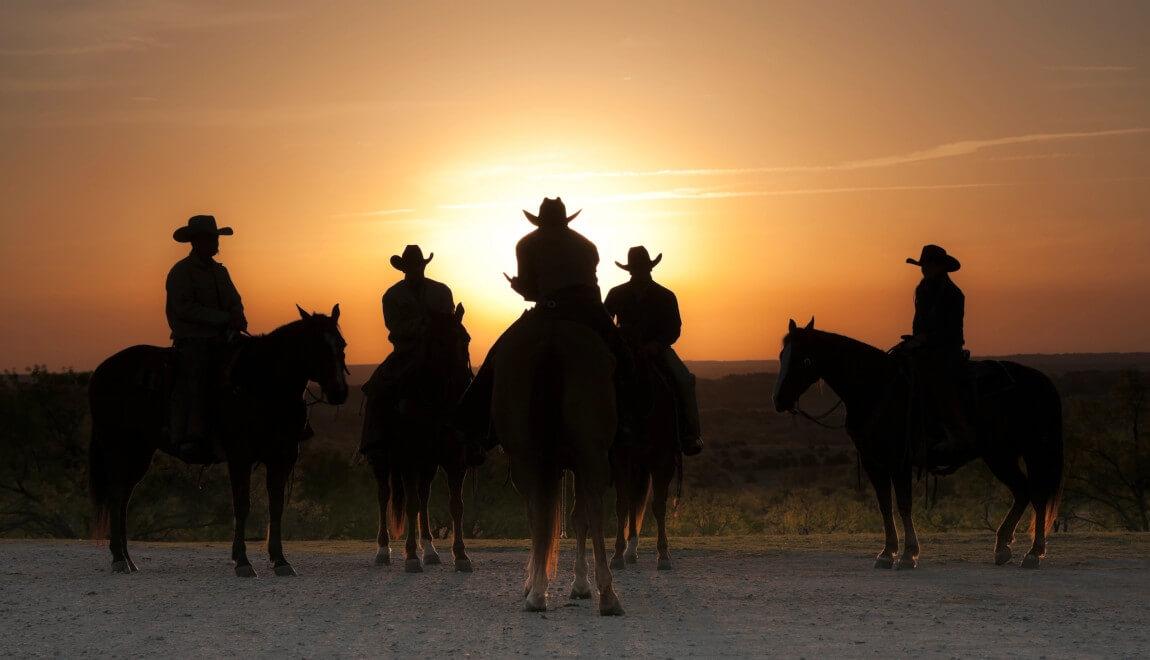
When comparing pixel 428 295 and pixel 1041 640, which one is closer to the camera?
pixel 1041 640

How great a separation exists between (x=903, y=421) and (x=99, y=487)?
905 centimetres

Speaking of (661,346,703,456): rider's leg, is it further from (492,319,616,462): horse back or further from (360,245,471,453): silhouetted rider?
(492,319,616,462): horse back

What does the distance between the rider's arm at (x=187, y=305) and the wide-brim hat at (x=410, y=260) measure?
1.98 m

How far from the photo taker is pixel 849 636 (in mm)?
8836

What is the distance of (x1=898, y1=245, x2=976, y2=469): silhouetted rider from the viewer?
14.0 m

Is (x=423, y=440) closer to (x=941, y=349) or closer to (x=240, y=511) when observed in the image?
(x=240, y=511)

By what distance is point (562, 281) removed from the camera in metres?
10.4

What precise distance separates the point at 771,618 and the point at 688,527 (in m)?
18.5

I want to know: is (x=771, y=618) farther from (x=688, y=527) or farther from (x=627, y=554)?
(x=688, y=527)

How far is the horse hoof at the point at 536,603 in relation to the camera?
9.97m

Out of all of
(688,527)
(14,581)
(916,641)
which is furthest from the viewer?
(688,527)

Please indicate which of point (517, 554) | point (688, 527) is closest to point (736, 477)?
point (688, 527)

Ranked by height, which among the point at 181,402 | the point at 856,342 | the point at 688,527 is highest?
the point at 856,342

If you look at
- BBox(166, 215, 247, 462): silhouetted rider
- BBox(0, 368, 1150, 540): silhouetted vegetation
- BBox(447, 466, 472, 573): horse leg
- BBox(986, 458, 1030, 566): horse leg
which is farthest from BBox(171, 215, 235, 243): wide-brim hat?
BBox(0, 368, 1150, 540): silhouetted vegetation
